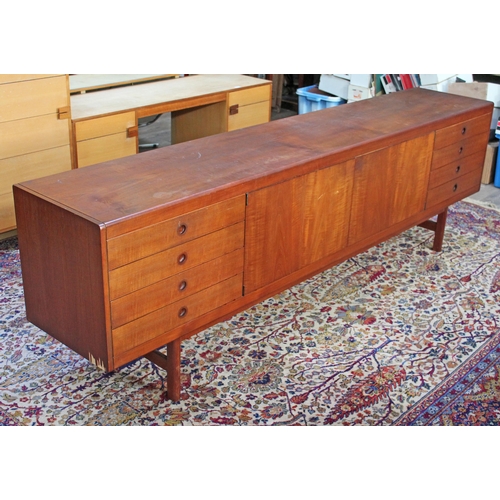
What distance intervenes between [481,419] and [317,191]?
0.98 m

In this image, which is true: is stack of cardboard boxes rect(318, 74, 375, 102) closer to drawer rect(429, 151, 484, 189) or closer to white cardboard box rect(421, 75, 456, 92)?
white cardboard box rect(421, 75, 456, 92)

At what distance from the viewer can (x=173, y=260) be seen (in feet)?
7.24

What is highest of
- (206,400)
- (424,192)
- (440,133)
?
(440,133)

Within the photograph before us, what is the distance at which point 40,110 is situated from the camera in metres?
3.39

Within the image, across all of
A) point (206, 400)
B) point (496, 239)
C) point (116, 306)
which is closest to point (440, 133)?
point (496, 239)

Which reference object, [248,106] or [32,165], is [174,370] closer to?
[32,165]

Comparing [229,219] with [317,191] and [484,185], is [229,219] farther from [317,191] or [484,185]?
[484,185]

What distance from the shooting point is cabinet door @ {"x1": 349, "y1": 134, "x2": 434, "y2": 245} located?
2881 mm

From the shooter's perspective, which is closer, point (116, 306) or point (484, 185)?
point (116, 306)

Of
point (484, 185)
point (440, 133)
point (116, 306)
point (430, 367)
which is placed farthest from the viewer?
point (484, 185)

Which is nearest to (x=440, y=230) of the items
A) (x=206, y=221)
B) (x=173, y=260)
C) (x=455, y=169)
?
(x=455, y=169)

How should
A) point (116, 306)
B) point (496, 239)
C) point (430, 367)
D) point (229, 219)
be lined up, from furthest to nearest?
point (496, 239), point (430, 367), point (229, 219), point (116, 306)

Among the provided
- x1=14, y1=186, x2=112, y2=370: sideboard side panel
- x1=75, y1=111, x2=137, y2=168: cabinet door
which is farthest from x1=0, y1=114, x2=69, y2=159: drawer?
x1=14, y1=186, x2=112, y2=370: sideboard side panel

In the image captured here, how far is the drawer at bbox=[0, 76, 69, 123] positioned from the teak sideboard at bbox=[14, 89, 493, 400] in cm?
104
